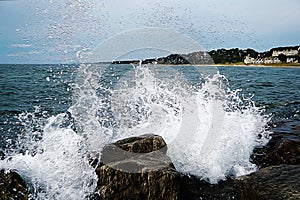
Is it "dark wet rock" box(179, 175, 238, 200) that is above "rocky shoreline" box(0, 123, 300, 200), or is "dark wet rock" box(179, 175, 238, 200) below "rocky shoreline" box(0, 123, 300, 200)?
below

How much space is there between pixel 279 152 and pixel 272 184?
239 cm

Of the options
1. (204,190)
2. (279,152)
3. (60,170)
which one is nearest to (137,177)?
(204,190)

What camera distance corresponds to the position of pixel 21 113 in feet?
41.9

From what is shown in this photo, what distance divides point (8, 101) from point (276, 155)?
41.7 feet

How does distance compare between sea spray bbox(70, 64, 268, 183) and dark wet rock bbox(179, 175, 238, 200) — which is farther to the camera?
sea spray bbox(70, 64, 268, 183)

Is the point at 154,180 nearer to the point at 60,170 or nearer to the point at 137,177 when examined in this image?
the point at 137,177

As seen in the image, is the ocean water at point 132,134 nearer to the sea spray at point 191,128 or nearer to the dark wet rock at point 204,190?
the sea spray at point 191,128

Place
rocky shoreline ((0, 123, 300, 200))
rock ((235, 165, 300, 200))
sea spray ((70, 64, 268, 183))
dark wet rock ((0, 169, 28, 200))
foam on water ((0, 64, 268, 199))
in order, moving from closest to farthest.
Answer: rock ((235, 165, 300, 200)), rocky shoreline ((0, 123, 300, 200)), dark wet rock ((0, 169, 28, 200)), foam on water ((0, 64, 268, 199)), sea spray ((70, 64, 268, 183))

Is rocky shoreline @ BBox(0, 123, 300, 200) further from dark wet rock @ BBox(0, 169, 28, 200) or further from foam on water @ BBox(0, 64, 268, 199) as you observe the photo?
foam on water @ BBox(0, 64, 268, 199)

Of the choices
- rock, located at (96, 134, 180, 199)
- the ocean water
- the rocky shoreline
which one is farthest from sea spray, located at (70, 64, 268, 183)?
rock, located at (96, 134, 180, 199)

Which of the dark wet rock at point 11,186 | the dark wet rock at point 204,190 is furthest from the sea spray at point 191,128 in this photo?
the dark wet rock at point 11,186

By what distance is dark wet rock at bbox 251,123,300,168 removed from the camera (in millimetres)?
6559

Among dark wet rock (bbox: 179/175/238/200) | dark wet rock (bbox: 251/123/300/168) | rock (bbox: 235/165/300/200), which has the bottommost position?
dark wet rock (bbox: 179/175/238/200)

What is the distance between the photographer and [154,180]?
16.6ft
